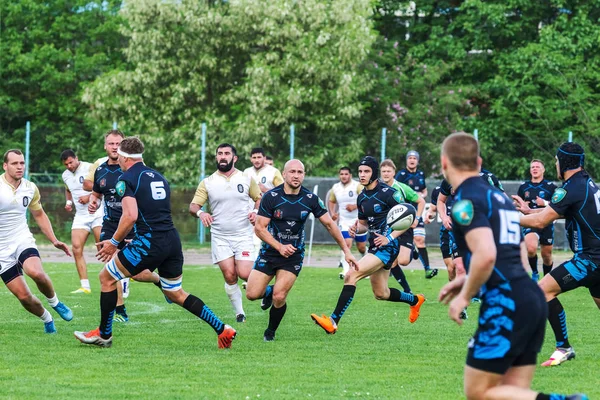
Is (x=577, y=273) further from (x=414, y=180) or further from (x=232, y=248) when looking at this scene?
(x=414, y=180)

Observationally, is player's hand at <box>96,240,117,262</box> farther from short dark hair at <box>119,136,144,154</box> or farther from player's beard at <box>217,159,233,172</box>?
player's beard at <box>217,159,233,172</box>

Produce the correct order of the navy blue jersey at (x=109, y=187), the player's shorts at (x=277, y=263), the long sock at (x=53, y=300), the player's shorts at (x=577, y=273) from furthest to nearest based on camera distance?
the navy blue jersey at (x=109, y=187)
the long sock at (x=53, y=300)
the player's shorts at (x=277, y=263)
the player's shorts at (x=577, y=273)

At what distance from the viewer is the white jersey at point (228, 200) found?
12727 millimetres

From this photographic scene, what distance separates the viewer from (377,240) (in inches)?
460

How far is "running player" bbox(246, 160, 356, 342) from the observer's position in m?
10.9

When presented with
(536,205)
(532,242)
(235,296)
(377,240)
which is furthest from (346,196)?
(377,240)

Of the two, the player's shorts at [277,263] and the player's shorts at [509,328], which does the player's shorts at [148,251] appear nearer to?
the player's shorts at [277,263]

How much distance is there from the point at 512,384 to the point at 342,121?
2399 cm

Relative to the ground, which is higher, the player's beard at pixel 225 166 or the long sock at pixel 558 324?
the player's beard at pixel 225 166

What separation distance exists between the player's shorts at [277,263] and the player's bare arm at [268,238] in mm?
199

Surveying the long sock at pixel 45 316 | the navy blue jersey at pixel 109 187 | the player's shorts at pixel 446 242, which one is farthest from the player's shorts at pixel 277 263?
the player's shorts at pixel 446 242

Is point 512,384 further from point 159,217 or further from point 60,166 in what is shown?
point 60,166

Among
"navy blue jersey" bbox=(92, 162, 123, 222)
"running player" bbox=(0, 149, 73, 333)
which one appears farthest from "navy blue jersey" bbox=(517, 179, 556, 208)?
"running player" bbox=(0, 149, 73, 333)

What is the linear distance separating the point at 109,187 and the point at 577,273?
5.90 meters
